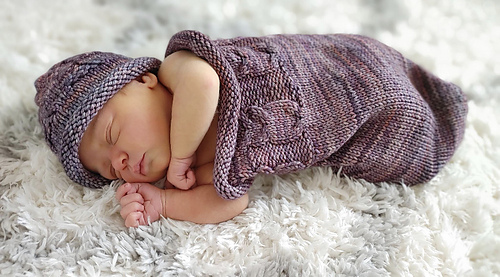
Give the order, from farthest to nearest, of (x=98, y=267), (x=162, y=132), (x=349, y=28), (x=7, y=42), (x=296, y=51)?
(x=349, y=28) → (x=7, y=42) → (x=296, y=51) → (x=162, y=132) → (x=98, y=267)

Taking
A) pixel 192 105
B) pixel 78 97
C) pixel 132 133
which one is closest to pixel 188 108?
pixel 192 105

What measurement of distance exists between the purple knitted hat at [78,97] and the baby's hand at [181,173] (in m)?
0.17

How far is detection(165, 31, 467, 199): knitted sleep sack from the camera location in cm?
102

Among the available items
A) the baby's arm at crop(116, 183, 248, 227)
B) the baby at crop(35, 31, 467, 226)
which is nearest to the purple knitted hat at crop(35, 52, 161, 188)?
the baby at crop(35, 31, 467, 226)

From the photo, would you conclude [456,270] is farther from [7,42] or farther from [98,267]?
[7,42]

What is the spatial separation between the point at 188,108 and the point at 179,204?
214 mm

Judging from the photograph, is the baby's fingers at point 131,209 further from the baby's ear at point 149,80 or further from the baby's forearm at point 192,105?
the baby's ear at point 149,80

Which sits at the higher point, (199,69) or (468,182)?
(199,69)

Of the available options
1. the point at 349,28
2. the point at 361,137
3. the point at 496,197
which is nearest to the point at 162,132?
the point at 361,137

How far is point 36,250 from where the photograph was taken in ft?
3.20

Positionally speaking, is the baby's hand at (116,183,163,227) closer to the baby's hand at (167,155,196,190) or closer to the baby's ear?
the baby's hand at (167,155,196,190)

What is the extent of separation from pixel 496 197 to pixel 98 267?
3.14 ft

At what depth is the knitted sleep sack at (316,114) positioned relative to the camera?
102 cm

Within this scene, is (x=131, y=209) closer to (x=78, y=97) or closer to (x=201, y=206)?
(x=201, y=206)
